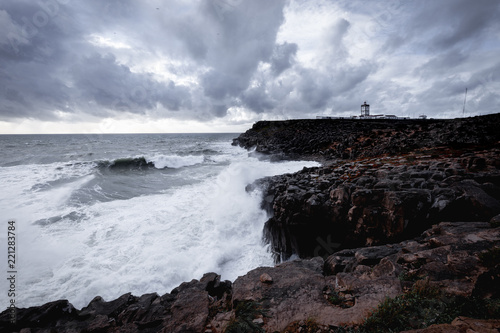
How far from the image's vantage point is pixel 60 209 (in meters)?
13.4

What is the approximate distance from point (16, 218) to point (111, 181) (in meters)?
10.2

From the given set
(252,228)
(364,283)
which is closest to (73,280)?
(252,228)

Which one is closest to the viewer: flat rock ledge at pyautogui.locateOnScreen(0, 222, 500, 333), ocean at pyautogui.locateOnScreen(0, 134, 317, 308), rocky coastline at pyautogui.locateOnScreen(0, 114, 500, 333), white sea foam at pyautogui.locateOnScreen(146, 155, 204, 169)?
rocky coastline at pyautogui.locateOnScreen(0, 114, 500, 333)

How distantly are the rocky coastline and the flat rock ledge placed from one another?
26mm

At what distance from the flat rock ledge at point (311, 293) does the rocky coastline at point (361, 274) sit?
26mm

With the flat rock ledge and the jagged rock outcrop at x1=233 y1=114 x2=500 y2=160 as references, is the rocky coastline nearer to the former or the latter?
the flat rock ledge

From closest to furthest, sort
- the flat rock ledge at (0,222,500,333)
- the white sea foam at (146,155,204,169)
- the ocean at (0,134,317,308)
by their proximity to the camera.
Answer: the flat rock ledge at (0,222,500,333) < the ocean at (0,134,317,308) < the white sea foam at (146,155,204,169)

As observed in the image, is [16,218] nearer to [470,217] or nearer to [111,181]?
[111,181]

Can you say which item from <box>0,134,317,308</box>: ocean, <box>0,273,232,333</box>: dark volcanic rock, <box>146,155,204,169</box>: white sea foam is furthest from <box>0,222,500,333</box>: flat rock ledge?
<box>146,155,204,169</box>: white sea foam

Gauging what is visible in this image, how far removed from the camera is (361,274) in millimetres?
5195

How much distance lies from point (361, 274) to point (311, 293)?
4.76 ft

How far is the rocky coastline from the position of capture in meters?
3.75

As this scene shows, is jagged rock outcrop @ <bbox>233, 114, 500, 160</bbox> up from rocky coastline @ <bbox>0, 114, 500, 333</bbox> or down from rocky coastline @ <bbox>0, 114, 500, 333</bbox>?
up

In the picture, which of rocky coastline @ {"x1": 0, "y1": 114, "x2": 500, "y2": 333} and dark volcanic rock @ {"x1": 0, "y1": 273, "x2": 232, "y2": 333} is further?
dark volcanic rock @ {"x1": 0, "y1": 273, "x2": 232, "y2": 333}
